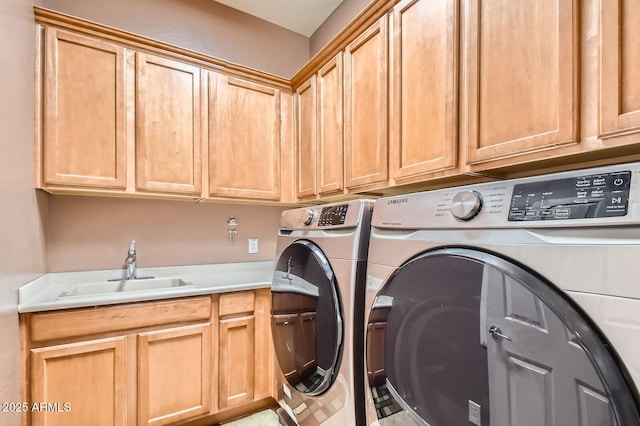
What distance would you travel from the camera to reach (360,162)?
176 cm

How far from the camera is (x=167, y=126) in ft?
6.65

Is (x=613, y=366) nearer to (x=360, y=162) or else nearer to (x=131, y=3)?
(x=360, y=162)

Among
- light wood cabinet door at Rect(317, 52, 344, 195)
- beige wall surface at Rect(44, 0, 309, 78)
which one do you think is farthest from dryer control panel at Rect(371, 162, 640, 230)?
beige wall surface at Rect(44, 0, 309, 78)

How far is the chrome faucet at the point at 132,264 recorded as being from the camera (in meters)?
2.11

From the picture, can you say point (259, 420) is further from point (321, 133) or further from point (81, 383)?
point (321, 133)

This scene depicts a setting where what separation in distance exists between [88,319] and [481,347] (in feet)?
5.91

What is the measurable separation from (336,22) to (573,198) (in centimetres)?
250

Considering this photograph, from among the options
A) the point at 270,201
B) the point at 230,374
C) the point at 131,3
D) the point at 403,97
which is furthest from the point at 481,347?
the point at 131,3

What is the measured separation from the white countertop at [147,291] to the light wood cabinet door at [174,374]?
226 millimetres

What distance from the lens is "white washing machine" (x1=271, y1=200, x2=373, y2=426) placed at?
1091 mm

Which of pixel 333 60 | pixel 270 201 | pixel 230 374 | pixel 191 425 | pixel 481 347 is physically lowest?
pixel 191 425

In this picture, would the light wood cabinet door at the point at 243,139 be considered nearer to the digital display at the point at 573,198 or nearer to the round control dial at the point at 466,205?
the round control dial at the point at 466,205

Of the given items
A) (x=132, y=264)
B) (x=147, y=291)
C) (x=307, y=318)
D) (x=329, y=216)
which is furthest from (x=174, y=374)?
(x=329, y=216)

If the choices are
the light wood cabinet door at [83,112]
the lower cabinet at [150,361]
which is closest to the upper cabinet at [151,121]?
the light wood cabinet door at [83,112]
